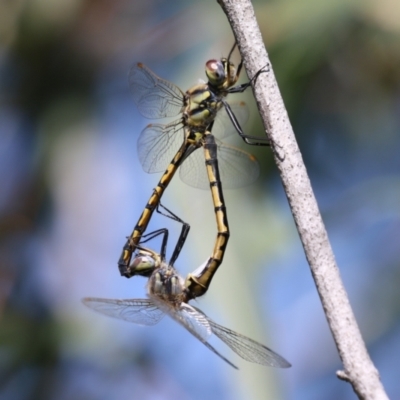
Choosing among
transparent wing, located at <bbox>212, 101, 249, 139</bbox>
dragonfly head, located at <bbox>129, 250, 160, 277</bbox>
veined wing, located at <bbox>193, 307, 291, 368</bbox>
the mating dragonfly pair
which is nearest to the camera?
veined wing, located at <bbox>193, 307, 291, 368</bbox>

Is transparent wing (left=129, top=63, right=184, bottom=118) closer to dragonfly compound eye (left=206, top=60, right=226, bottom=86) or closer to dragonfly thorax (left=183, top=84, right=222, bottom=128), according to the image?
dragonfly thorax (left=183, top=84, right=222, bottom=128)

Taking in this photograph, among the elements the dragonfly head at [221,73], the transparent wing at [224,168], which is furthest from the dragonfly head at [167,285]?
the dragonfly head at [221,73]

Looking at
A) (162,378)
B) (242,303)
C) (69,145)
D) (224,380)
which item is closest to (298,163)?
(242,303)

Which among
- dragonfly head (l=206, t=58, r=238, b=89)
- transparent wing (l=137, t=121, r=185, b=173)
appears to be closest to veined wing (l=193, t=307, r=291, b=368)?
transparent wing (l=137, t=121, r=185, b=173)

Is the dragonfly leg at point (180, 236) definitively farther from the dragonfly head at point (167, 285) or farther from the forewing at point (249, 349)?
the forewing at point (249, 349)

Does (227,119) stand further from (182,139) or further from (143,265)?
(143,265)

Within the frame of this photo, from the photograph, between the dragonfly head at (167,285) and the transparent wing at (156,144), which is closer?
the dragonfly head at (167,285)

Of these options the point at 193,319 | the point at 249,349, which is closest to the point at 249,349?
the point at 249,349
